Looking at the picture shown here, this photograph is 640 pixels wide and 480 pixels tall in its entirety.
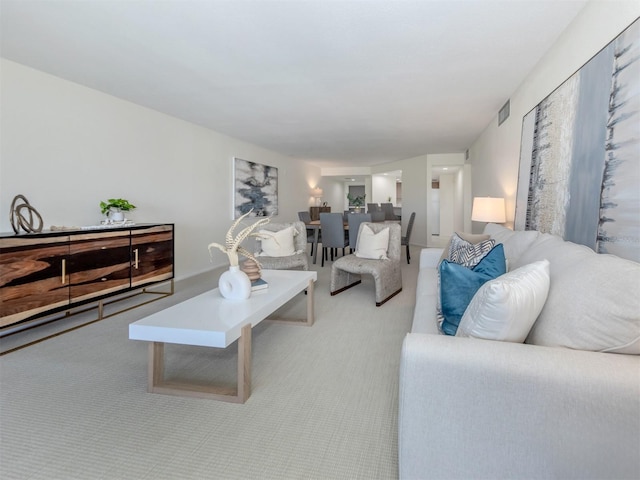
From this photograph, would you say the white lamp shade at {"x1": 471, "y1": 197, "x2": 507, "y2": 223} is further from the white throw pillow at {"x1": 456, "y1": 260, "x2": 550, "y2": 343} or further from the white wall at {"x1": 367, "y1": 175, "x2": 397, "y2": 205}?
the white wall at {"x1": 367, "y1": 175, "x2": 397, "y2": 205}

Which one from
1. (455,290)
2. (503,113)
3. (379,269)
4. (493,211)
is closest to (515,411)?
(455,290)

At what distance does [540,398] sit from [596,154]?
1709mm

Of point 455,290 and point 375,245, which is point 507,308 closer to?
point 455,290

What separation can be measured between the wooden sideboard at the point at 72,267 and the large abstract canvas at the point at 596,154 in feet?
12.7

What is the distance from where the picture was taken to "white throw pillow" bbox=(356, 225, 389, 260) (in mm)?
3934

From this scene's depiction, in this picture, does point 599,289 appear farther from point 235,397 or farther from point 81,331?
point 81,331

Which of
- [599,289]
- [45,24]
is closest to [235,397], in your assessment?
[599,289]

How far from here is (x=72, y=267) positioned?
2.85m

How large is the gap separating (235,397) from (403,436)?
108 centimetres

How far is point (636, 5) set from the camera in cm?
164

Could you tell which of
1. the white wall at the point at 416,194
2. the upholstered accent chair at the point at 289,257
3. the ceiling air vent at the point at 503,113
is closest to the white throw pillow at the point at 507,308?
the upholstered accent chair at the point at 289,257

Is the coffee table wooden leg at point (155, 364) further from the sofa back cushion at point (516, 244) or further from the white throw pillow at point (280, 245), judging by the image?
the white throw pillow at point (280, 245)

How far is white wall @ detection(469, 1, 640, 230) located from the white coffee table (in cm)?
257

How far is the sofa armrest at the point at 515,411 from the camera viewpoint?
93 centimetres
